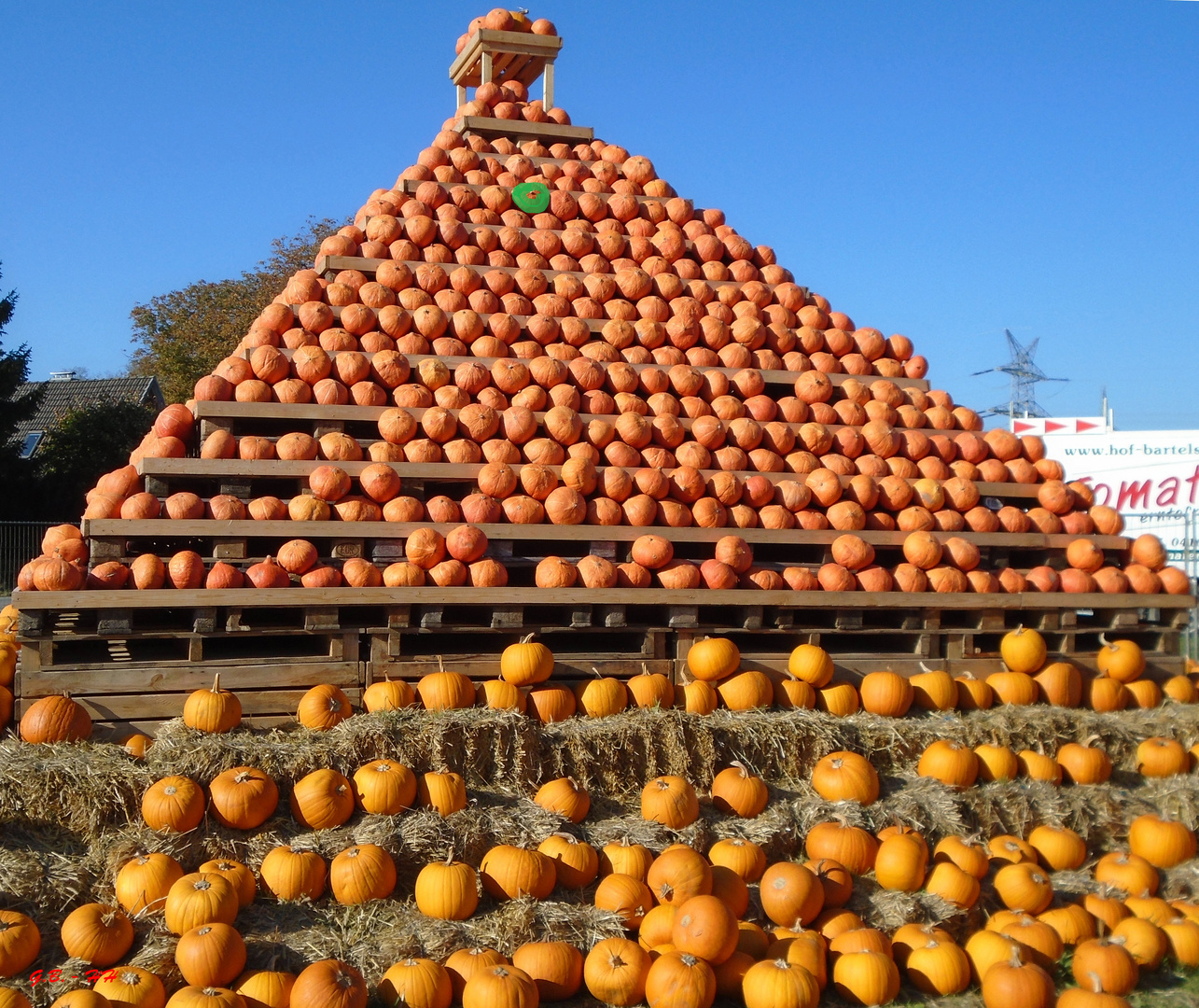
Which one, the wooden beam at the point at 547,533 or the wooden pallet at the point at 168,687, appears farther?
the wooden beam at the point at 547,533

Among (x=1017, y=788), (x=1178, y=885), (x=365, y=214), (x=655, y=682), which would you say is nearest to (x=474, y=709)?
(x=655, y=682)

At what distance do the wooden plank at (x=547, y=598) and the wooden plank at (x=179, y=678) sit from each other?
13.8 inches

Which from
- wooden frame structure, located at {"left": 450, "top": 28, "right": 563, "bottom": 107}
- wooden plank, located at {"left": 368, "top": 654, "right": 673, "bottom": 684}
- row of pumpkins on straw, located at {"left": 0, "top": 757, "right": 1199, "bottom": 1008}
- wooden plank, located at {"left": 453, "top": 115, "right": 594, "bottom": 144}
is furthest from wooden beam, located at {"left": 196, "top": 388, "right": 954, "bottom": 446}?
wooden frame structure, located at {"left": 450, "top": 28, "right": 563, "bottom": 107}

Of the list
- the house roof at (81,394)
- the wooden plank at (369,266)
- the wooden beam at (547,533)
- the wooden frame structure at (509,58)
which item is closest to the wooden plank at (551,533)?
the wooden beam at (547,533)

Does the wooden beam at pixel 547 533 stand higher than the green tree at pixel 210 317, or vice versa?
the green tree at pixel 210 317

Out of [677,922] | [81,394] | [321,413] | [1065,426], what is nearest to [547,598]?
[321,413]

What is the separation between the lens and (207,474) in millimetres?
6457

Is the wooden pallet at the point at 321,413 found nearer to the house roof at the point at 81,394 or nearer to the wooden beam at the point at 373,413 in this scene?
the wooden beam at the point at 373,413

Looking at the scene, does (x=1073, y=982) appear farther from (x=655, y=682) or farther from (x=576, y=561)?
(x=576, y=561)

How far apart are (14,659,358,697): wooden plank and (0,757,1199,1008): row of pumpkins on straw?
1.04m

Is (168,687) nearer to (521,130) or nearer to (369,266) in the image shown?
(369,266)

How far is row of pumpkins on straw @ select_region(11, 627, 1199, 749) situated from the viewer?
18.2 ft

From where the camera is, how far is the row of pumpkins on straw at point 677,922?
13.3 feet

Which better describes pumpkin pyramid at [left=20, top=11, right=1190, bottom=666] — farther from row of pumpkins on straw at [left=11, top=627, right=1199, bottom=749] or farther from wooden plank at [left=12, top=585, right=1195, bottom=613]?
row of pumpkins on straw at [left=11, top=627, right=1199, bottom=749]
